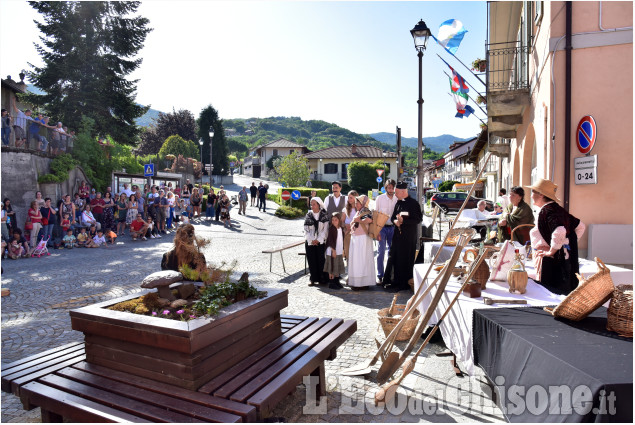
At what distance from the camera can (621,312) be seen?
2615mm

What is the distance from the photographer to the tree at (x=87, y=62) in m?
24.1

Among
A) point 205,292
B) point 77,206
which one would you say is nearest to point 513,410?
point 205,292

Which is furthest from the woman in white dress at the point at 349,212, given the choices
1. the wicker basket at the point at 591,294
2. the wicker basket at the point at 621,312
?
the wicker basket at the point at 621,312

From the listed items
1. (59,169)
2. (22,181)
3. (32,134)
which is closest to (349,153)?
(59,169)

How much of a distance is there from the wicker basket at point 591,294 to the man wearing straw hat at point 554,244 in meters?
1.39

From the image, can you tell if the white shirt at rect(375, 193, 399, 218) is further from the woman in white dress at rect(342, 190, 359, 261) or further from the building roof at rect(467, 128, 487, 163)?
the building roof at rect(467, 128, 487, 163)

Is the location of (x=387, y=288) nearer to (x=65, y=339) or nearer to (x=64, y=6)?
(x=65, y=339)

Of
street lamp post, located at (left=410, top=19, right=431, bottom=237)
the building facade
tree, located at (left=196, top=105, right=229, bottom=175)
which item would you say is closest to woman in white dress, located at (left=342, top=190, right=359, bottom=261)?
street lamp post, located at (left=410, top=19, right=431, bottom=237)

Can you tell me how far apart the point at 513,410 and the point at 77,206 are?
15917mm

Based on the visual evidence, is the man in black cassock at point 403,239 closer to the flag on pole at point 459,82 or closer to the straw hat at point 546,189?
the straw hat at point 546,189

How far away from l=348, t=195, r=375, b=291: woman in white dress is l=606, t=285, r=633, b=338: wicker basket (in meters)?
5.32

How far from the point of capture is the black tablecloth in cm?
199

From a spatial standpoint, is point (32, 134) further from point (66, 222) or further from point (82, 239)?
point (82, 239)

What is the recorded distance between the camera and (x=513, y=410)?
8.61 feet
